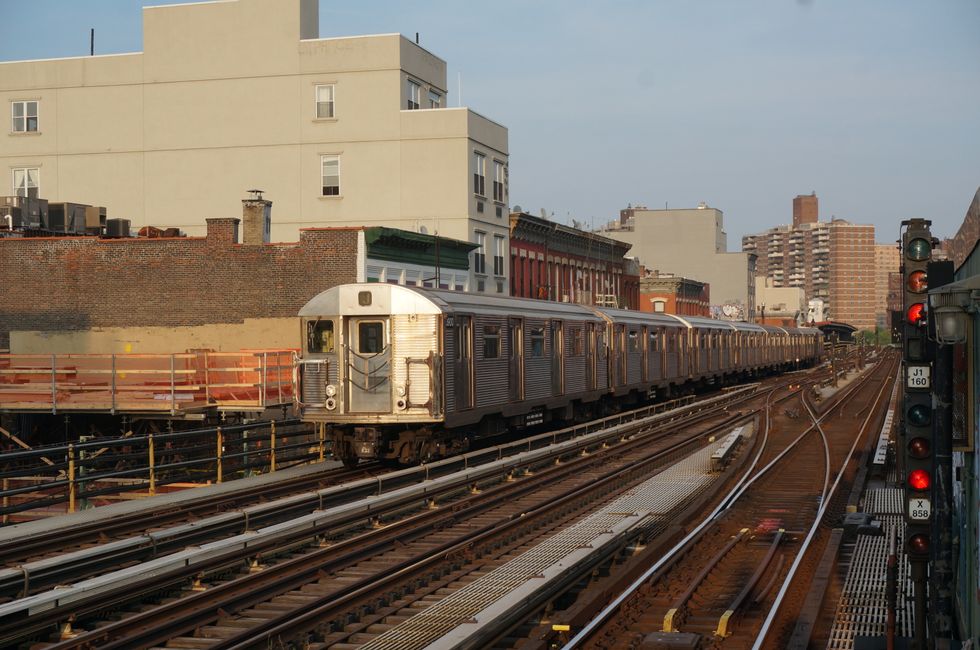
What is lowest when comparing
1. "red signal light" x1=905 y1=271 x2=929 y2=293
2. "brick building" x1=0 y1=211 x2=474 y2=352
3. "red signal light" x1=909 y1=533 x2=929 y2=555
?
"red signal light" x1=909 y1=533 x2=929 y2=555

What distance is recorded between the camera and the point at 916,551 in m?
8.24

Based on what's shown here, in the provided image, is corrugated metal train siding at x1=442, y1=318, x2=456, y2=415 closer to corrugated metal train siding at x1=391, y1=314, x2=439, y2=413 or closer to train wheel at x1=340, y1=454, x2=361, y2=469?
corrugated metal train siding at x1=391, y1=314, x2=439, y2=413

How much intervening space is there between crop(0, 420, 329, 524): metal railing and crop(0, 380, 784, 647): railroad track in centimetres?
335

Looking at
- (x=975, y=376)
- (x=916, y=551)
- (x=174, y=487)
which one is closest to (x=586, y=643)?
(x=916, y=551)

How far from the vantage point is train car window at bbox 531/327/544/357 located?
24906 mm

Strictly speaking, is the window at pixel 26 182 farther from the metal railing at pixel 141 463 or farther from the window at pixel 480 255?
the metal railing at pixel 141 463

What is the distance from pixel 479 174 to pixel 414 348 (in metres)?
27.7

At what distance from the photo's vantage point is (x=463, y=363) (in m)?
21.0

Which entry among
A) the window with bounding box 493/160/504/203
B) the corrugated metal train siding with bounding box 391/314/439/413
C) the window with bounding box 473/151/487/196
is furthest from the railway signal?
the window with bounding box 493/160/504/203

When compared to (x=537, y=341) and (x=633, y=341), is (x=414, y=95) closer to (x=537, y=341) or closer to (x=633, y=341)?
(x=633, y=341)

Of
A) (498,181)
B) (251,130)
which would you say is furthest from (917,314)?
(498,181)

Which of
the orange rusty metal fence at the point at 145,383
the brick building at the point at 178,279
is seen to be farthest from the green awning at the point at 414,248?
the orange rusty metal fence at the point at 145,383

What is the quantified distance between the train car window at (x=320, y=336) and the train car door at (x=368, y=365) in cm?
44

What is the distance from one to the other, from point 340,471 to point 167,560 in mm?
9644
